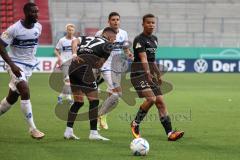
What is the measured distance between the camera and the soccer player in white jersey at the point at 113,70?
14023 millimetres

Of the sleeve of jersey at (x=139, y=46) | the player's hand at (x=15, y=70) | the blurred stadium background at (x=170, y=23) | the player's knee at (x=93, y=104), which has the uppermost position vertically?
the sleeve of jersey at (x=139, y=46)

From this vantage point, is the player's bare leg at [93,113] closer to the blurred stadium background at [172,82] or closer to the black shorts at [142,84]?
the blurred stadium background at [172,82]

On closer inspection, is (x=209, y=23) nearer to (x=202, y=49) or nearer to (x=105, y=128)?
(x=202, y=49)

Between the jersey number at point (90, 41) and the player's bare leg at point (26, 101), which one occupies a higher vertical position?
the jersey number at point (90, 41)

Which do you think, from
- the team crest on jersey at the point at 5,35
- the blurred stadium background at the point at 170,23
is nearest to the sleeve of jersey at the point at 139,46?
the team crest on jersey at the point at 5,35

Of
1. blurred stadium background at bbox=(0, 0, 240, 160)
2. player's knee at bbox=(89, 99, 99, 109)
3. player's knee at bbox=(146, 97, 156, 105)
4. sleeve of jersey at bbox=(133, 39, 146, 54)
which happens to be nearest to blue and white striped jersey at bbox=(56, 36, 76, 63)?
blurred stadium background at bbox=(0, 0, 240, 160)

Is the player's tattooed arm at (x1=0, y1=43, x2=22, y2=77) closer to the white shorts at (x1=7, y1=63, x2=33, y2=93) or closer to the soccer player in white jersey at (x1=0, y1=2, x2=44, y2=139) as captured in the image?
the soccer player in white jersey at (x1=0, y1=2, x2=44, y2=139)

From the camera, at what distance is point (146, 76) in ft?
39.6

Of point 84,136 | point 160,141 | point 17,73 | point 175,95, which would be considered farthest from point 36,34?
point 175,95

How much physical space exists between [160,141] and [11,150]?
2902 mm

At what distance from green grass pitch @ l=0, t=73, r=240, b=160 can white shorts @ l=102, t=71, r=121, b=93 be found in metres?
0.88

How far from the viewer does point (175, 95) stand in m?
23.7

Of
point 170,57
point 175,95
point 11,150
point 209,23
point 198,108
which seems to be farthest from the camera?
point 209,23

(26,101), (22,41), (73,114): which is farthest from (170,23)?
(26,101)
